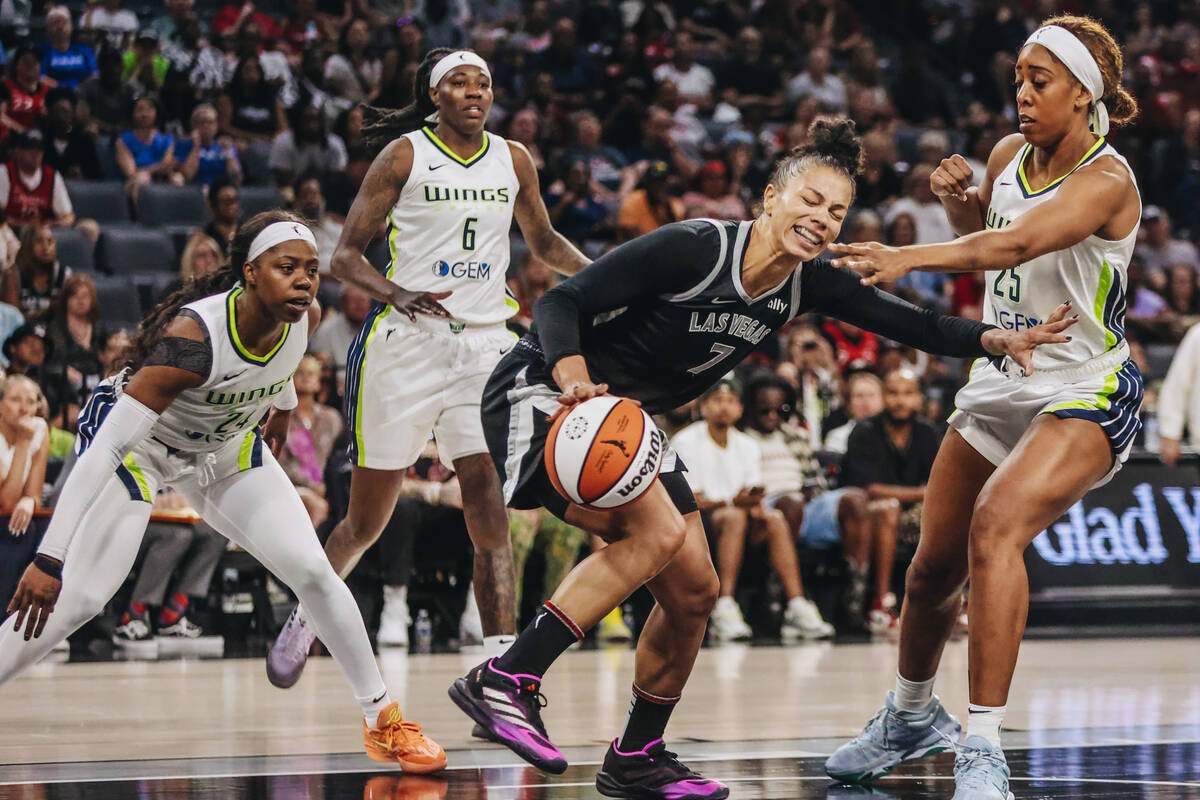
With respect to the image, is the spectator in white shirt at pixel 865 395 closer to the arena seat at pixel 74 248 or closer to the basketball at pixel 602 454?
the arena seat at pixel 74 248

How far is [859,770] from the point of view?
4.55 m

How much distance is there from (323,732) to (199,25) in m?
8.39

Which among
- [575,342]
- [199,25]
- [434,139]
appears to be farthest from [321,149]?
[575,342]

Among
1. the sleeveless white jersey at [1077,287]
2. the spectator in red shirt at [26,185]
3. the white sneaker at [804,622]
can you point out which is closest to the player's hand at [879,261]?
the sleeveless white jersey at [1077,287]

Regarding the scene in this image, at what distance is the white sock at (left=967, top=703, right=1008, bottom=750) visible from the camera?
13.2 feet

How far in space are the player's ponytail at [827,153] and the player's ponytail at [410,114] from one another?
2.07m

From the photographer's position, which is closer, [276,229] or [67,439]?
[276,229]

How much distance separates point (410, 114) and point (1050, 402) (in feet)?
9.56

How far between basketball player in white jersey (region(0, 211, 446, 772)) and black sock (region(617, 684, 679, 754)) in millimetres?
683

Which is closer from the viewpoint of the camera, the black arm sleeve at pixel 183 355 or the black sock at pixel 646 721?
the black sock at pixel 646 721

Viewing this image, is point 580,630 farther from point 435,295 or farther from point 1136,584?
point 1136,584

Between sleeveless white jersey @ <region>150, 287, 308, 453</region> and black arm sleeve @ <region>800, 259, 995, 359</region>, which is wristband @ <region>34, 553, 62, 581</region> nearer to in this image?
sleeveless white jersey @ <region>150, 287, 308, 453</region>

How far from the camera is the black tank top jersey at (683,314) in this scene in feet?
13.5

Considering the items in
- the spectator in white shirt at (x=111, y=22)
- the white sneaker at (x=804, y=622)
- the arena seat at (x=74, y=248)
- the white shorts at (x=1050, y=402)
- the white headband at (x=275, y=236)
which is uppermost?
the spectator in white shirt at (x=111, y=22)
